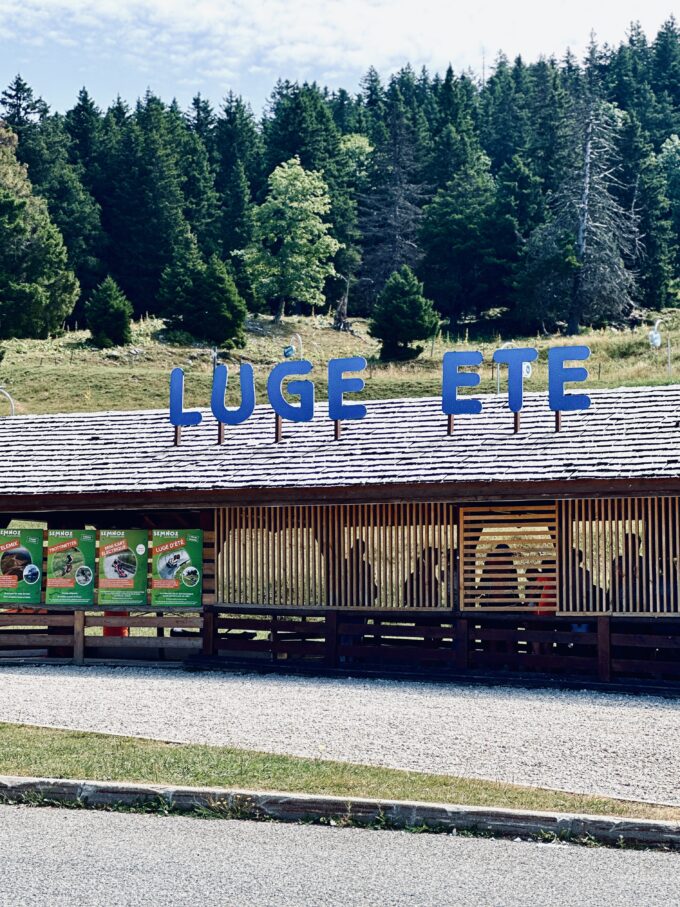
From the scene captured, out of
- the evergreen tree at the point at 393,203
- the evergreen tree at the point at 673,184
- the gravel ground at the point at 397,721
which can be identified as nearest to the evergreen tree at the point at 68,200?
the evergreen tree at the point at 393,203

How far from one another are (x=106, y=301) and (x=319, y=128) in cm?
4063

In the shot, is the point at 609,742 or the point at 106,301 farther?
the point at 106,301

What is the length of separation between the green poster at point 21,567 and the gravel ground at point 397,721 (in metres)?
1.66

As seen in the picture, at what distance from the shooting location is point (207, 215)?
10062 centimetres

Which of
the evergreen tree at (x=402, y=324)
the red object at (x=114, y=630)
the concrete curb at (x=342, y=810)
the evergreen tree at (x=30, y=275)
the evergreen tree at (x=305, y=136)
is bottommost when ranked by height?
the red object at (x=114, y=630)

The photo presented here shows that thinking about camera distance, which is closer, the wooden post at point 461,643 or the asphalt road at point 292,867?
the asphalt road at point 292,867

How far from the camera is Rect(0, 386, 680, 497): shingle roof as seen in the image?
18031mm

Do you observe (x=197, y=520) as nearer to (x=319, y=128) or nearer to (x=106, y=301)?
(x=106, y=301)

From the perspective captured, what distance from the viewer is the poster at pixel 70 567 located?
66.6 ft

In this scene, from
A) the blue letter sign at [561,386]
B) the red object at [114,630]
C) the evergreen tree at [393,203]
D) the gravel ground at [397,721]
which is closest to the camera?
the gravel ground at [397,721]

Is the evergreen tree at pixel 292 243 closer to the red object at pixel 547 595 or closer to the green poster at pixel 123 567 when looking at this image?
the green poster at pixel 123 567

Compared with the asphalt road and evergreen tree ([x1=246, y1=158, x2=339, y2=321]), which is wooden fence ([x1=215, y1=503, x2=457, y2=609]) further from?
evergreen tree ([x1=246, y1=158, x2=339, y2=321])

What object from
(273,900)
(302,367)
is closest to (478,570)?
(302,367)

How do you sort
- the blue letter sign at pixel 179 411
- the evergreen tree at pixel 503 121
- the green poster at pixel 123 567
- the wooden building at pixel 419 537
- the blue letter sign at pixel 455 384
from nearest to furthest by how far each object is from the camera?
the wooden building at pixel 419 537 < the blue letter sign at pixel 455 384 < the green poster at pixel 123 567 < the blue letter sign at pixel 179 411 < the evergreen tree at pixel 503 121
